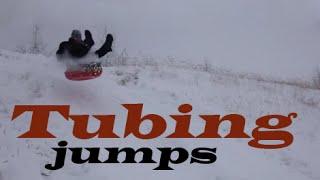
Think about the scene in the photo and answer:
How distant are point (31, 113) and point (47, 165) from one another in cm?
105

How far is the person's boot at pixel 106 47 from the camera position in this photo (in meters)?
7.12

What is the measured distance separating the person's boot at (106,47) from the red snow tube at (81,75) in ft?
1.70

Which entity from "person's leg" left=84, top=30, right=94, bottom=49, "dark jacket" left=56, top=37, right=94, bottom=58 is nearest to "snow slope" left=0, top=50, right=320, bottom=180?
"dark jacket" left=56, top=37, right=94, bottom=58

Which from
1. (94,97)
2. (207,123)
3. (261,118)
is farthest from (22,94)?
(261,118)

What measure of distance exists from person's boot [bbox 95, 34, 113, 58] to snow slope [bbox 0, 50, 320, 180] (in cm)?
82

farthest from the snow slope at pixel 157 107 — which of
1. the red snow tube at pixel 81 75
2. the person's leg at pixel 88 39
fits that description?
the person's leg at pixel 88 39

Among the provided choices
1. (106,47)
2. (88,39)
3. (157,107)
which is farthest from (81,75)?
(157,107)

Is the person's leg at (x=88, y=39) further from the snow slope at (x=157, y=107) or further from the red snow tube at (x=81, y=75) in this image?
the snow slope at (x=157, y=107)

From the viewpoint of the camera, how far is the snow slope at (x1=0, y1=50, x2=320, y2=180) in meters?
6.46

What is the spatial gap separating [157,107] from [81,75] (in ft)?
4.27

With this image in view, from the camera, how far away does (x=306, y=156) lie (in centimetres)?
731

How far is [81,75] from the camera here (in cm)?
813

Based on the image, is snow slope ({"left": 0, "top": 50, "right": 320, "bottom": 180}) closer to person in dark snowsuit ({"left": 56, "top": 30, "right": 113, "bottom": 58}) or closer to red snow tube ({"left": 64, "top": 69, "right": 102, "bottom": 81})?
red snow tube ({"left": 64, "top": 69, "right": 102, "bottom": 81})

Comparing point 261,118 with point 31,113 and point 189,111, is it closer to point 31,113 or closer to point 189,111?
point 189,111
